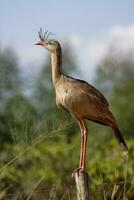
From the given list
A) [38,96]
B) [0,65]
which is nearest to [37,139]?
[0,65]

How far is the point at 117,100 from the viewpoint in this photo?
36.1 m

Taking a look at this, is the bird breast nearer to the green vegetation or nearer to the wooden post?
the green vegetation

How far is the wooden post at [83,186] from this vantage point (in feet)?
18.9

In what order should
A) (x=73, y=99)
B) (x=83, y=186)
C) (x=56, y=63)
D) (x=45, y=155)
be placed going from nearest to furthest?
(x=83, y=186)
(x=73, y=99)
(x=56, y=63)
(x=45, y=155)

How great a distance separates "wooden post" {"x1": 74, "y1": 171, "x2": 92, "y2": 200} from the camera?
5.76 meters

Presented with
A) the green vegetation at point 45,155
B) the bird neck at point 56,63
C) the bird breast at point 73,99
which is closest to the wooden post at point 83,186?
the green vegetation at point 45,155

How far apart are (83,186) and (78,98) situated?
1.01 metres

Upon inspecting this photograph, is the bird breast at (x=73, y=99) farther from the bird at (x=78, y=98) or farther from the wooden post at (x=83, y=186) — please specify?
the wooden post at (x=83, y=186)

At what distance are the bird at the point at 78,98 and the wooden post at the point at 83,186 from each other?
258 millimetres

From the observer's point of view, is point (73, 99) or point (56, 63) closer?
point (73, 99)

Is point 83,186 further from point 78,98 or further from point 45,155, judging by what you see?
point 45,155

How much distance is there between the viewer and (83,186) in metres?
5.79

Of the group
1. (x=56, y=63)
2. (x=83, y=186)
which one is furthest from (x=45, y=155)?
(x=83, y=186)

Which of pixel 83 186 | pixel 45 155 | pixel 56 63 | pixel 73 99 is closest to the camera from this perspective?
pixel 83 186
